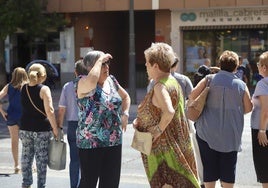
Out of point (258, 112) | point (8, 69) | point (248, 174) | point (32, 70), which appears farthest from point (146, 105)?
point (8, 69)

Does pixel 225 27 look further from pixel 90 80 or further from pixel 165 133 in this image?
pixel 165 133

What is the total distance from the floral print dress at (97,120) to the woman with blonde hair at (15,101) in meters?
3.37

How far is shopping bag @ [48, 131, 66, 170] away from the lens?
21.9 ft

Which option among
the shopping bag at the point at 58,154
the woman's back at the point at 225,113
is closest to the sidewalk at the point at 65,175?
the shopping bag at the point at 58,154

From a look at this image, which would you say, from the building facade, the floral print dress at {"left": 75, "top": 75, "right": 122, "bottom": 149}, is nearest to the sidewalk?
the floral print dress at {"left": 75, "top": 75, "right": 122, "bottom": 149}

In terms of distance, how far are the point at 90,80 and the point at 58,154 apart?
1.93 meters


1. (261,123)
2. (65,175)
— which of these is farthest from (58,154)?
(261,123)

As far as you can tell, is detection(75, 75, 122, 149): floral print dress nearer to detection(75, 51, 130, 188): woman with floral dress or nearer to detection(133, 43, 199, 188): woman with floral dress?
detection(75, 51, 130, 188): woman with floral dress

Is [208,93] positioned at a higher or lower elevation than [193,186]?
higher

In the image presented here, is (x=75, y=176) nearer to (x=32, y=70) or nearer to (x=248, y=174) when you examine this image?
(x=32, y=70)

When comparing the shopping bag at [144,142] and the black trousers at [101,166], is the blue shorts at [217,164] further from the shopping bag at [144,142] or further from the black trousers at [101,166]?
the shopping bag at [144,142]

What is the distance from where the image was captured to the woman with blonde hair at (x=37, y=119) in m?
6.70

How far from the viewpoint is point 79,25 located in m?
29.3

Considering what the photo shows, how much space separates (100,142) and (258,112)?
183 cm
